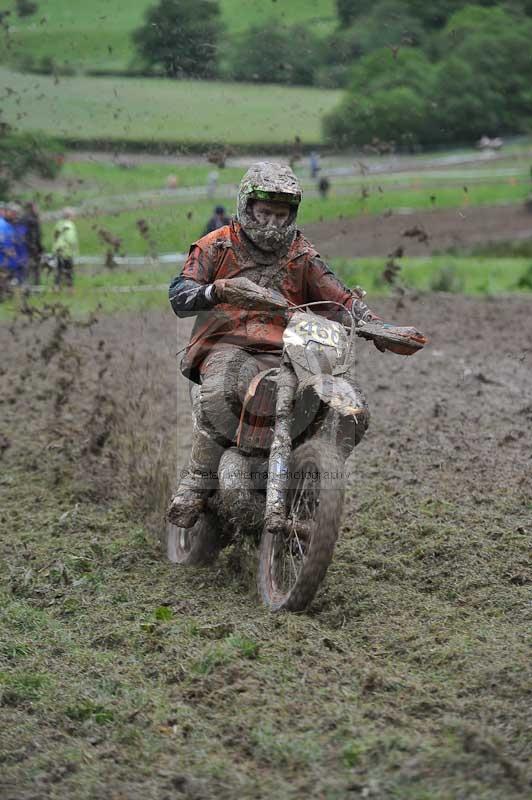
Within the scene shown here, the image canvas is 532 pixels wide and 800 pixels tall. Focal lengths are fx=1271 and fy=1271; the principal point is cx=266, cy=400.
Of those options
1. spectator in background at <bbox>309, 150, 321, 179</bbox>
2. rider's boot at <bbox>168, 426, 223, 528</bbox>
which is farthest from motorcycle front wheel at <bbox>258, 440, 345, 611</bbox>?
spectator in background at <bbox>309, 150, 321, 179</bbox>

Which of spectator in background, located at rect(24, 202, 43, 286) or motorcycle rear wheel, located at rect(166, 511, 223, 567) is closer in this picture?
motorcycle rear wheel, located at rect(166, 511, 223, 567)

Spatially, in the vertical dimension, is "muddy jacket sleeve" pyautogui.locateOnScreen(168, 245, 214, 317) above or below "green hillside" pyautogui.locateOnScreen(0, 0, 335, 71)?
below

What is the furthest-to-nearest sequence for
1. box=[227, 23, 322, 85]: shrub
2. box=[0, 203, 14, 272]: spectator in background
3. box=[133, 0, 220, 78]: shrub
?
box=[0, 203, 14, 272]: spectator in background → box=[227, 23, 322, 85]: shrub → box=[133, 0, 220, 78]: shrub

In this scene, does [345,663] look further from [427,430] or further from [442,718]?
[427,430]

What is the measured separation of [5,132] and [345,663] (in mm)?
9195

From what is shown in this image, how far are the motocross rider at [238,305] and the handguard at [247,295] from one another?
146 millimetres

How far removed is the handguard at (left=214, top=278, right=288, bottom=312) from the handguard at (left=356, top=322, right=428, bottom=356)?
0.48m

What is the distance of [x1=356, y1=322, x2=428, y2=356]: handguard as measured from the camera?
660 cm

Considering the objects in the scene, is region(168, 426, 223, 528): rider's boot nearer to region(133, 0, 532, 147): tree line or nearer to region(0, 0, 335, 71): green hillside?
region(133, 0, 532, 147): tree line

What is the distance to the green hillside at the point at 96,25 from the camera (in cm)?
1395

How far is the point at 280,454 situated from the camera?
647 centimetres

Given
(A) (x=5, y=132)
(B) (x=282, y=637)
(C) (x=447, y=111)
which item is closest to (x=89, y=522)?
(B) (x=282, y=637)

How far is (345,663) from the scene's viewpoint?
5.64 m

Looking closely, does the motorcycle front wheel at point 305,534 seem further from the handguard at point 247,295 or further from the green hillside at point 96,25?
the green hillside at point 96,25
